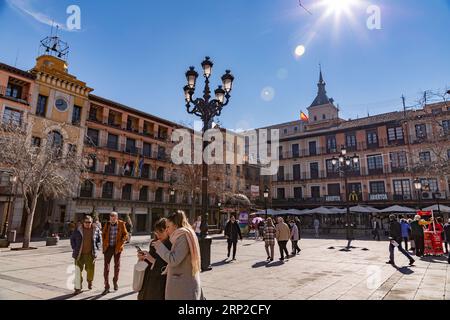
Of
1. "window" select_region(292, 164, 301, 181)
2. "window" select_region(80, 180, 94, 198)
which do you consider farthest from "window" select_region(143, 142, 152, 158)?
"window" select_region(292, 164, 301, 181)

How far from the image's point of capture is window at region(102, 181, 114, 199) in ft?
102

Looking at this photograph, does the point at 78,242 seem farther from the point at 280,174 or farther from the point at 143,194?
the point at 280,174

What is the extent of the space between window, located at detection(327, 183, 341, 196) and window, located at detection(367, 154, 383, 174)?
163 inches

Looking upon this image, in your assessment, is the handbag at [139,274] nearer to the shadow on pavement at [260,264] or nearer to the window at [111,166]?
the shadow on pavement at [260,264]

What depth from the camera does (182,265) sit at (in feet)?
10.7

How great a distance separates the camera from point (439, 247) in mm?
12086

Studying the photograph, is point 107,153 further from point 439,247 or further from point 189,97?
point 439,247

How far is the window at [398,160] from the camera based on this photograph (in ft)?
108

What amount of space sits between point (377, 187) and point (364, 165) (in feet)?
10.1

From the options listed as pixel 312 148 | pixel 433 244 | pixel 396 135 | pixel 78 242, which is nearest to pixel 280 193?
pixel 312 148

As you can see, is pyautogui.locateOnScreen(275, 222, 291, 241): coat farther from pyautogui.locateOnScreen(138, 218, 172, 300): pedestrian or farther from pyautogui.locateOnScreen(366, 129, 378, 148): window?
pyautogui.locateOnScreen(366, 129, 378, 148): window

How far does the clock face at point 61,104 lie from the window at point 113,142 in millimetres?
5730

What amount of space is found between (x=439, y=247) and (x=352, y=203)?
77.3 feet
